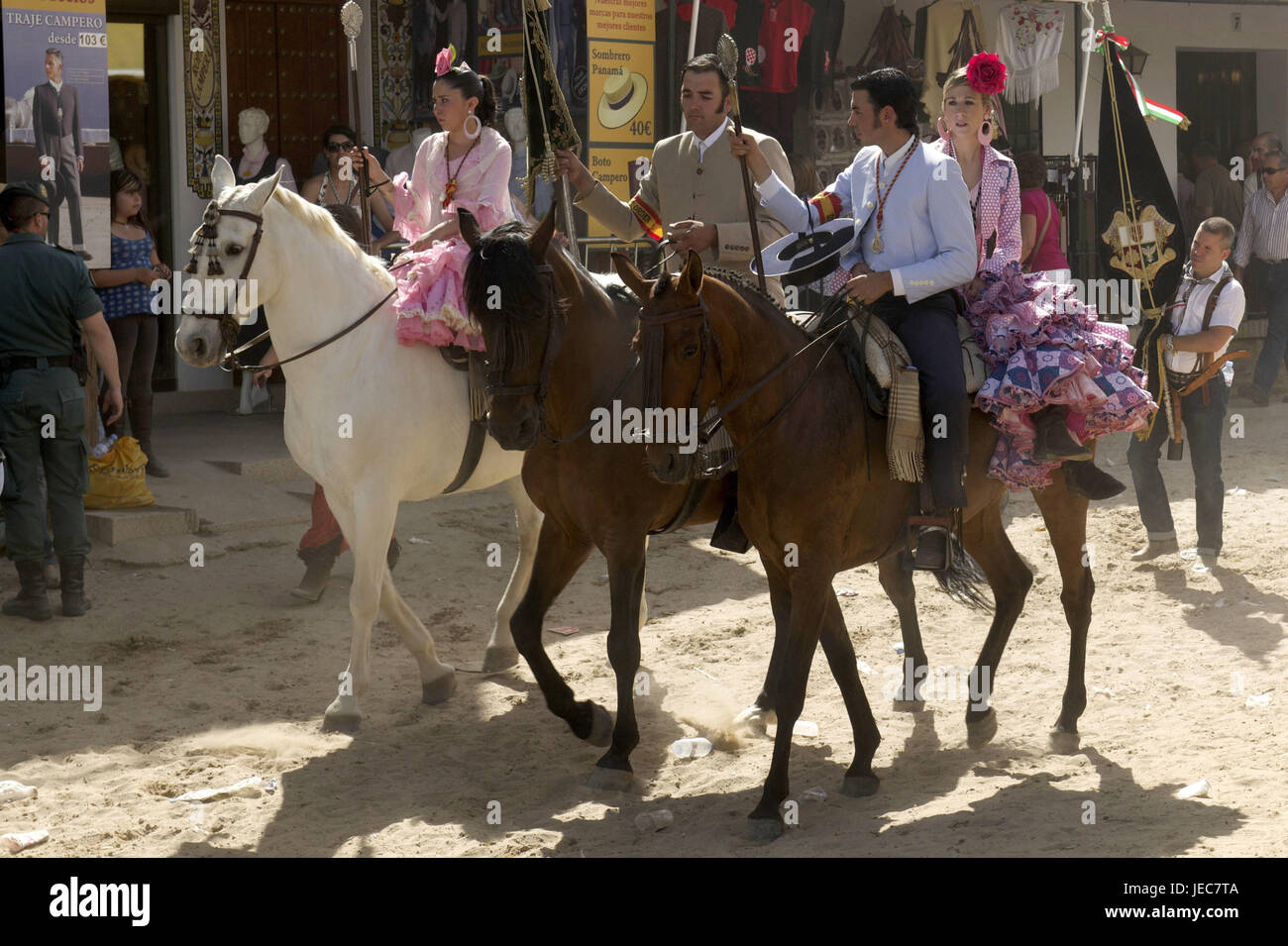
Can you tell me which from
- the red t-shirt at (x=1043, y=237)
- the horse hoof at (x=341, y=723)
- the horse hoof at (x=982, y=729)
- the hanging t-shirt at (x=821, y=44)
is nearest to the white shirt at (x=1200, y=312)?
the red t-shirt at (x=1043, y=237)

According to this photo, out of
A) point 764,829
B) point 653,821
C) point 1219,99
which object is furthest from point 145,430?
point 1219,99

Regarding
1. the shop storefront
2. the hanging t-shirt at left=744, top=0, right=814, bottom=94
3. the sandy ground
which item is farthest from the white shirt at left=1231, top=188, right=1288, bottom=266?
the sandy ground

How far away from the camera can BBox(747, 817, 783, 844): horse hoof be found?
17.3 ft

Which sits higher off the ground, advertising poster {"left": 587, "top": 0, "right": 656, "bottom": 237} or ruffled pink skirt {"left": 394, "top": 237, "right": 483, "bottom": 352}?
advertising poster {"left": 587, "top": 0, "right": 656, "bottom": 237}

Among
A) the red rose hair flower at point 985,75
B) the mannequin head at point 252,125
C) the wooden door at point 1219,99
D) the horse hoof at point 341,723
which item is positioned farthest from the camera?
the wooden door at point 1219,99

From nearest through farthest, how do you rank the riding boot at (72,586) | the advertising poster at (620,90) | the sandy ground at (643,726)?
1. the sandy ground at (643,726)
2. the riding boot at (72,586)
3. the advertising poster at (620,90)

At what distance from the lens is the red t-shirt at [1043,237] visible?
9547 mm

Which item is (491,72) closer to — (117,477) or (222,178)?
(117,477)

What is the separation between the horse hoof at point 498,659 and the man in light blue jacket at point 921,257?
2627mm

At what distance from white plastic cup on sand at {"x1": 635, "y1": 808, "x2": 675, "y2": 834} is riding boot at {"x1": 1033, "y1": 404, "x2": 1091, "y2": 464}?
6.78 ft

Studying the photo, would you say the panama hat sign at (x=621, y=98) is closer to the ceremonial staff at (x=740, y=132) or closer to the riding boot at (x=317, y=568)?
the riding boot at (x=317, y=568)

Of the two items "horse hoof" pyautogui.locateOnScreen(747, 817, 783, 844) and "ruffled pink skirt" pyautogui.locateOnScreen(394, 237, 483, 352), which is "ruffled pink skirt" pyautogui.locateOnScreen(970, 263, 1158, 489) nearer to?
"horse hoof" pyautogui.locateOnScreen(747, 817, 783, 844)
